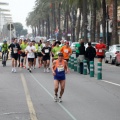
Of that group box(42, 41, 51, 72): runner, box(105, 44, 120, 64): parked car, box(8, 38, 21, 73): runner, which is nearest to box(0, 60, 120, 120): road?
box(8, 38, 21, 73): runner

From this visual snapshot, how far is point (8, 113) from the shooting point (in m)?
12.4

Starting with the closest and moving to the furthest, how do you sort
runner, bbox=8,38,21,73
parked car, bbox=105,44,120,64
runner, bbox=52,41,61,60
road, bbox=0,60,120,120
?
road, bbox=0,60,120,120, runner, bbox=52,41,61,60, runner, bbox=8,38,21,73, parked car, bbox=105,44,120,64

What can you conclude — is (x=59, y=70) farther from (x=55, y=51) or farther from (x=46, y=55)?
(x=46, y=55)

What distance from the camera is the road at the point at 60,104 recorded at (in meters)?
12.1

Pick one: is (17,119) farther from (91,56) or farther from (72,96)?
(91,56)

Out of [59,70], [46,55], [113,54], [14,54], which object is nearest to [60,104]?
[59,70]

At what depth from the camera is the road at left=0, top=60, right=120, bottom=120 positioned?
475 inches

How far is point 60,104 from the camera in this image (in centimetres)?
1433

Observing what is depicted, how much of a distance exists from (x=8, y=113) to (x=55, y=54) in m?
14.6

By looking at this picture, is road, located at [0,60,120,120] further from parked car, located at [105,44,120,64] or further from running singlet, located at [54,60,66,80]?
parked car, located at [105,44,120,64]

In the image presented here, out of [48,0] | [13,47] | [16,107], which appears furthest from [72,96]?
[48,0]

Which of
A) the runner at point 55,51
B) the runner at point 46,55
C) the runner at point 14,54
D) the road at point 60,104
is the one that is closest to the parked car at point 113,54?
the runner at point 46,55

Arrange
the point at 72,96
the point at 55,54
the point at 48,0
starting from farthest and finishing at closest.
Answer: the point at 48,0
the point at 55,54
the point at 72,96

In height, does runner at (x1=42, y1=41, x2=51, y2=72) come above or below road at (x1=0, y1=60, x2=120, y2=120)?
above
